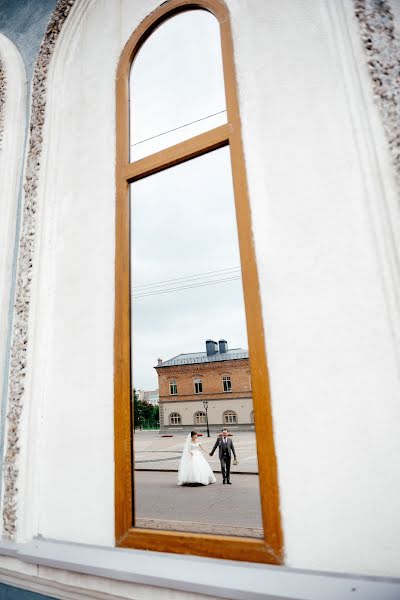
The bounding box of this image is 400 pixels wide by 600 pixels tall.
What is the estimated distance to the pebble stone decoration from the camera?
1.35 metres

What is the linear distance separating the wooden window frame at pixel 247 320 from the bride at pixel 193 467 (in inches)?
278

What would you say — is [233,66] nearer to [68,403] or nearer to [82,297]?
[82,297]

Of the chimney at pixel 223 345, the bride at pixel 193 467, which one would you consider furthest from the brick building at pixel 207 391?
the bride at pixel 193 467

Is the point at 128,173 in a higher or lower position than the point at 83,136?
lower

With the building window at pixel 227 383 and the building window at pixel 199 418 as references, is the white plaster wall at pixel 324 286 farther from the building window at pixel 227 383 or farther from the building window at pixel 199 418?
the building window at pixel 199 418

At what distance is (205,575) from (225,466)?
7679 mm

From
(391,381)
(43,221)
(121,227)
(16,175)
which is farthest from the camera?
(16,175)

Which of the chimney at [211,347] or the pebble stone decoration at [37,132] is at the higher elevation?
the chimney at [211,347]

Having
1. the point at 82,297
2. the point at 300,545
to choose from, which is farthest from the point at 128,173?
the point at 300,545

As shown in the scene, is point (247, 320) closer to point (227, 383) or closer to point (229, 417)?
point (229, 417)

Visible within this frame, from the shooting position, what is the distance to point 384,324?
47.7 inches

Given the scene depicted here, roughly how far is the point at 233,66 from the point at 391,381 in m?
1.62

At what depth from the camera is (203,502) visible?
6414 millimetres

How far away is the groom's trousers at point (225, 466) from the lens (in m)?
8.02
